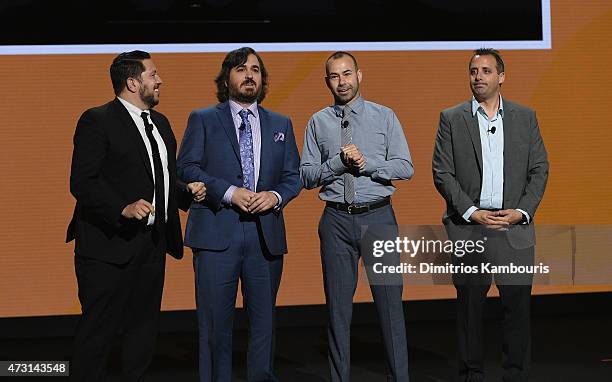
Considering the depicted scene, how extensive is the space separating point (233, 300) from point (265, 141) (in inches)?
28.6

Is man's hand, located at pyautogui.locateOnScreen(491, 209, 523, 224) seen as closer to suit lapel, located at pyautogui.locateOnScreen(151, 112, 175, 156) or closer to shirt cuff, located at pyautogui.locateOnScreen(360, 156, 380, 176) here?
shirt cuff, located at pyautogui.locateOnScreen(360, 156, 380, 176)

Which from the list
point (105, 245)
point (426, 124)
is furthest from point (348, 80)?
point (426, 124)

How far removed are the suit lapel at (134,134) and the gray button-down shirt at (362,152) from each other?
29.7 inches

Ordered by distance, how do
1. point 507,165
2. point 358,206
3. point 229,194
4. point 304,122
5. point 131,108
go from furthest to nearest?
1. point 304,122
2. point 507,165
3. point 358,206
4. point 229,194
5. point 131,108

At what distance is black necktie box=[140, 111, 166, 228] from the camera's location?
3523 millimetres

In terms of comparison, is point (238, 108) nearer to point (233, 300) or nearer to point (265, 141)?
point (265, 141)

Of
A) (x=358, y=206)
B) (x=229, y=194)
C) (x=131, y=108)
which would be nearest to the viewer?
(x=131, y=108)

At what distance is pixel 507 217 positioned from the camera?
3863 millimetres

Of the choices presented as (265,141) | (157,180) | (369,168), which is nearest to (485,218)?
(369,168)

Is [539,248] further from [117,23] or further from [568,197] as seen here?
[117,23]

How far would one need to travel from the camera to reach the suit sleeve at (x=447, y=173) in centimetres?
390

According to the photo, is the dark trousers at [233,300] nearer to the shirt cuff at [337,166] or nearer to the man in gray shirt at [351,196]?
the man in gray shirt at [351,196]

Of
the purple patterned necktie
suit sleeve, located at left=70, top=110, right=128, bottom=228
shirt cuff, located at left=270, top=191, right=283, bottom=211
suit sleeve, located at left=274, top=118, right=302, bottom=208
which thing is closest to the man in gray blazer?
suit sleeve, located at left=274, top=118, right=302, bottom=208

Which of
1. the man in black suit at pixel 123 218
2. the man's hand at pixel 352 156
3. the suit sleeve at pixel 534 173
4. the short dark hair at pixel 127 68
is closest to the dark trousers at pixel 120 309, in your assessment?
the man in black suit at pixel 123 218
